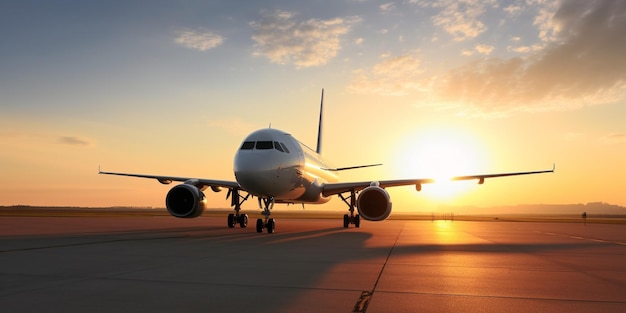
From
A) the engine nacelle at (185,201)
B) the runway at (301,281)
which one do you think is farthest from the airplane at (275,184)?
the runway at (301,281)

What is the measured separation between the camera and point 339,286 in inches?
243

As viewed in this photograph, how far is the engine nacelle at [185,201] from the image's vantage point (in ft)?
65.0

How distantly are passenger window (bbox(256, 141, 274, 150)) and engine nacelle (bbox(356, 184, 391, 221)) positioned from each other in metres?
4.21

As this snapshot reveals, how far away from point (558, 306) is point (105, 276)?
5753 mm

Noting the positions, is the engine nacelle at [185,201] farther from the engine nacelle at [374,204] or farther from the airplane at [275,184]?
the engine nacelle at [374,204]

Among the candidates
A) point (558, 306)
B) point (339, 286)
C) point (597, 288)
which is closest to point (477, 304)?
point (558, 306)

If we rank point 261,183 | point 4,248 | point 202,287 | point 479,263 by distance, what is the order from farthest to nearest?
point 261,183 → point 4,248 → point 479,263 → point 202,287

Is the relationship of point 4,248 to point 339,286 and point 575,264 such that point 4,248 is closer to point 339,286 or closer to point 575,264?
point 339,286

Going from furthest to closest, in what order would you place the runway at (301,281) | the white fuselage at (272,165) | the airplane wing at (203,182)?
the airplane wing at (203,182)
the white fuselage at (272,165)
the runway at (301,281)

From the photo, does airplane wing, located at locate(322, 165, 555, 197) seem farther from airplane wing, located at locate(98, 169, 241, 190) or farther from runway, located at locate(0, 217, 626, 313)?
runway, located at locate(0, 217, 626, 313)

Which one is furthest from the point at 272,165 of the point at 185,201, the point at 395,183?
the point at 395,183

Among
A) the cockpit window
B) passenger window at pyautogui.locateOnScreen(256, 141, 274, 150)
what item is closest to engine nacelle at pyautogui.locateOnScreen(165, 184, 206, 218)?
the cockpit window

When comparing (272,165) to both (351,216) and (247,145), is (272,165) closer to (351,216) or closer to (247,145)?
(247,145)

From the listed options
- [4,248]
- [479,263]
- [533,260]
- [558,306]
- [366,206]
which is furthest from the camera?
[366,206]
